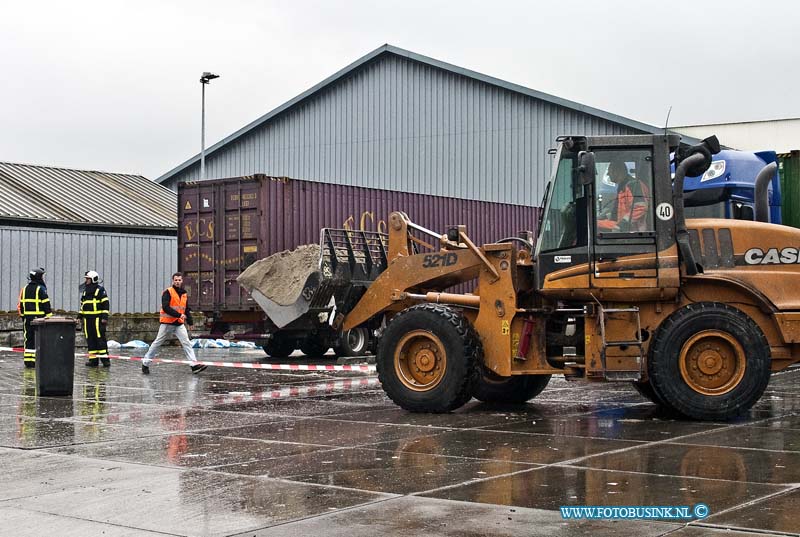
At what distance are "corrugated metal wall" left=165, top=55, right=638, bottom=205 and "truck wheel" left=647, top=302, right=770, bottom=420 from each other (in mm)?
24923

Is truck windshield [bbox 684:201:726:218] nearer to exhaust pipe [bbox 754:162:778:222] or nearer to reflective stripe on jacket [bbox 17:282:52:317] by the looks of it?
exhaust pipe [bbox 754:162:778:222]

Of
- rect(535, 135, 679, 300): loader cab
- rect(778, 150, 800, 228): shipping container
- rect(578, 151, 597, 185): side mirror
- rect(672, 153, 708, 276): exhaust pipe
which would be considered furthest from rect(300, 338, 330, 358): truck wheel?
rect(672, 153, 708, 276): exhaust pipe

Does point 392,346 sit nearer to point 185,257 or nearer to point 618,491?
point 618,491

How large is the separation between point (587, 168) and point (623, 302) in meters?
1.42

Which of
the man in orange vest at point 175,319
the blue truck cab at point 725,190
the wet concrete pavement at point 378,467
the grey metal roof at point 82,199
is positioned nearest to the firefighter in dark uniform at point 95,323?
the man in orange vest at point 175,319

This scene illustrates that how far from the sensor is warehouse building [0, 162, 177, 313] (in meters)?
28.7

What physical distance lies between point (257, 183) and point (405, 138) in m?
18.6

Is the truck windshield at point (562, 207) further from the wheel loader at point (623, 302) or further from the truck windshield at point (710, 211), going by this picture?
the truck windshield at point (710, 211)

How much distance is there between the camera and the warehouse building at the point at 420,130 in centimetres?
3703

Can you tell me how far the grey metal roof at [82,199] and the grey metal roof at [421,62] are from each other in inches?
249

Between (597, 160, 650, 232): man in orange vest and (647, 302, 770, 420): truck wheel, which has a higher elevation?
(597, 160, 650, 232): man in orange vest

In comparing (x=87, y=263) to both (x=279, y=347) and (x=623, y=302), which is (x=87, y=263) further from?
→ (x=623, y=302)

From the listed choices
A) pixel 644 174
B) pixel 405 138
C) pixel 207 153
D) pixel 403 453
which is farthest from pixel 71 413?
pixel 207 153

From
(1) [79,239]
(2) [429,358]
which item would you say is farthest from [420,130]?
(2) [429,358]
